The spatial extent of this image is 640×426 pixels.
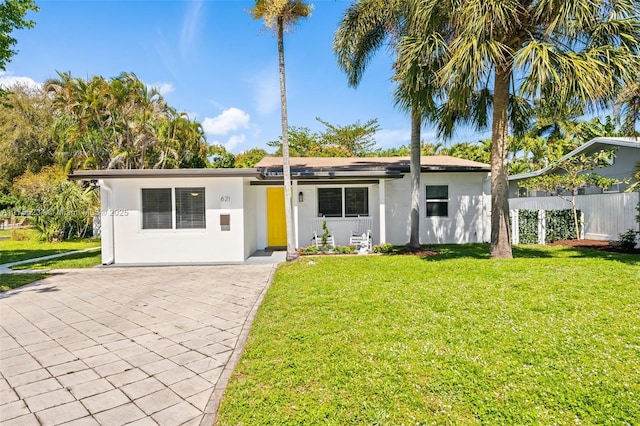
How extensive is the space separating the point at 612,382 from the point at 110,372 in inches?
200

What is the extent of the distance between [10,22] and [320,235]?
1260 centimetres

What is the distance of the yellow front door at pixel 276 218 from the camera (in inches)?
526

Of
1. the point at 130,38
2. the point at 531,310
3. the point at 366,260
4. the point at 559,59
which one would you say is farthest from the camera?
the point at 130,38

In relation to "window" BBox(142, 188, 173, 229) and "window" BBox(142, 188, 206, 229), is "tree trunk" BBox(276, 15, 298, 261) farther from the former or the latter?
"window" BBox(142, 188, 173, 229)

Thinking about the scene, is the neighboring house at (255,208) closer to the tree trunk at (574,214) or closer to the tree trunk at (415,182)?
the tree trunk at (415,182)

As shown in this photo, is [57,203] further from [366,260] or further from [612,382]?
[612,382]

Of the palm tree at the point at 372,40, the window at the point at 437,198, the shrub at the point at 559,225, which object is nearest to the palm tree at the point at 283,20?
the palm tree at the point at 372,40

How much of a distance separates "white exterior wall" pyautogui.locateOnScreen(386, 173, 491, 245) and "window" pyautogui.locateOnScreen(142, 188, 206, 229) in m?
7.24

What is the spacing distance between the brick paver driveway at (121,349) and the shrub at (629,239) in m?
11.2

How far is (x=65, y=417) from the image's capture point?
2.86 m

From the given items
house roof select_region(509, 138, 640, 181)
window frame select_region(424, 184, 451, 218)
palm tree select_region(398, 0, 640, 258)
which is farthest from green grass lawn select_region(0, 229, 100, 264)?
house roof select_region(509, 138, 640, 181)

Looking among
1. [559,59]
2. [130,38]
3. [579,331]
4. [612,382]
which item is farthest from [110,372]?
[130,38]

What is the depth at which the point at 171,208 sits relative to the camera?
34.5ft

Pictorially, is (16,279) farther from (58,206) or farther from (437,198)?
(437,198)
